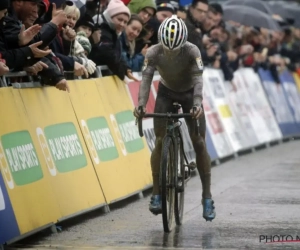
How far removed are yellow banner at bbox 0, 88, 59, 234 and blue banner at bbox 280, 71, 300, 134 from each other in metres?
16.5

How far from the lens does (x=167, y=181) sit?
35.0 feet

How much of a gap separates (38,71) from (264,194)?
13.7ft

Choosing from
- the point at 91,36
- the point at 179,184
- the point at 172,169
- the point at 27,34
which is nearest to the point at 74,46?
the point at 91,36

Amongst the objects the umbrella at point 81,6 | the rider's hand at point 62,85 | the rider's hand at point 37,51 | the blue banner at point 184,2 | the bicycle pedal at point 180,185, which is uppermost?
the blue banner at point 184,2

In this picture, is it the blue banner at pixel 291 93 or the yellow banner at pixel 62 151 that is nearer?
the yellow banner at pixel 62 151

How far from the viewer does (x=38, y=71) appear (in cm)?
1108

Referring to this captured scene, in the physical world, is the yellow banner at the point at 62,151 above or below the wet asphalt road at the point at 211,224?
above

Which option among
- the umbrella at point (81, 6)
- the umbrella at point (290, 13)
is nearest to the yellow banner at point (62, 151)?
the umbrella at point (81, 6)

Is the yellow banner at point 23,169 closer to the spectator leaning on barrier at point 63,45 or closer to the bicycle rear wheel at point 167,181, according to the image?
the bicycle rear wheel at point 167,181

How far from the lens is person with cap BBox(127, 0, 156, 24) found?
16.3m

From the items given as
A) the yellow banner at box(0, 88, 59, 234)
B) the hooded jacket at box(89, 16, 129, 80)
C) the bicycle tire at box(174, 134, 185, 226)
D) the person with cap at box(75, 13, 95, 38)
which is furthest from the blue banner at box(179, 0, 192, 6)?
the yellow banner at box(0, 88, 59, 234)

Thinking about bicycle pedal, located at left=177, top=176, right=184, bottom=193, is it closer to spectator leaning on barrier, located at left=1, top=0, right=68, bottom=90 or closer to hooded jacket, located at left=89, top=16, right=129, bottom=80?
spectator leaning on barrier, located at left=1, top=0, right=68, bottom=90

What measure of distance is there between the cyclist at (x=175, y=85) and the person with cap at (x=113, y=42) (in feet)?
9.06

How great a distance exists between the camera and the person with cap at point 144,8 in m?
16.3
